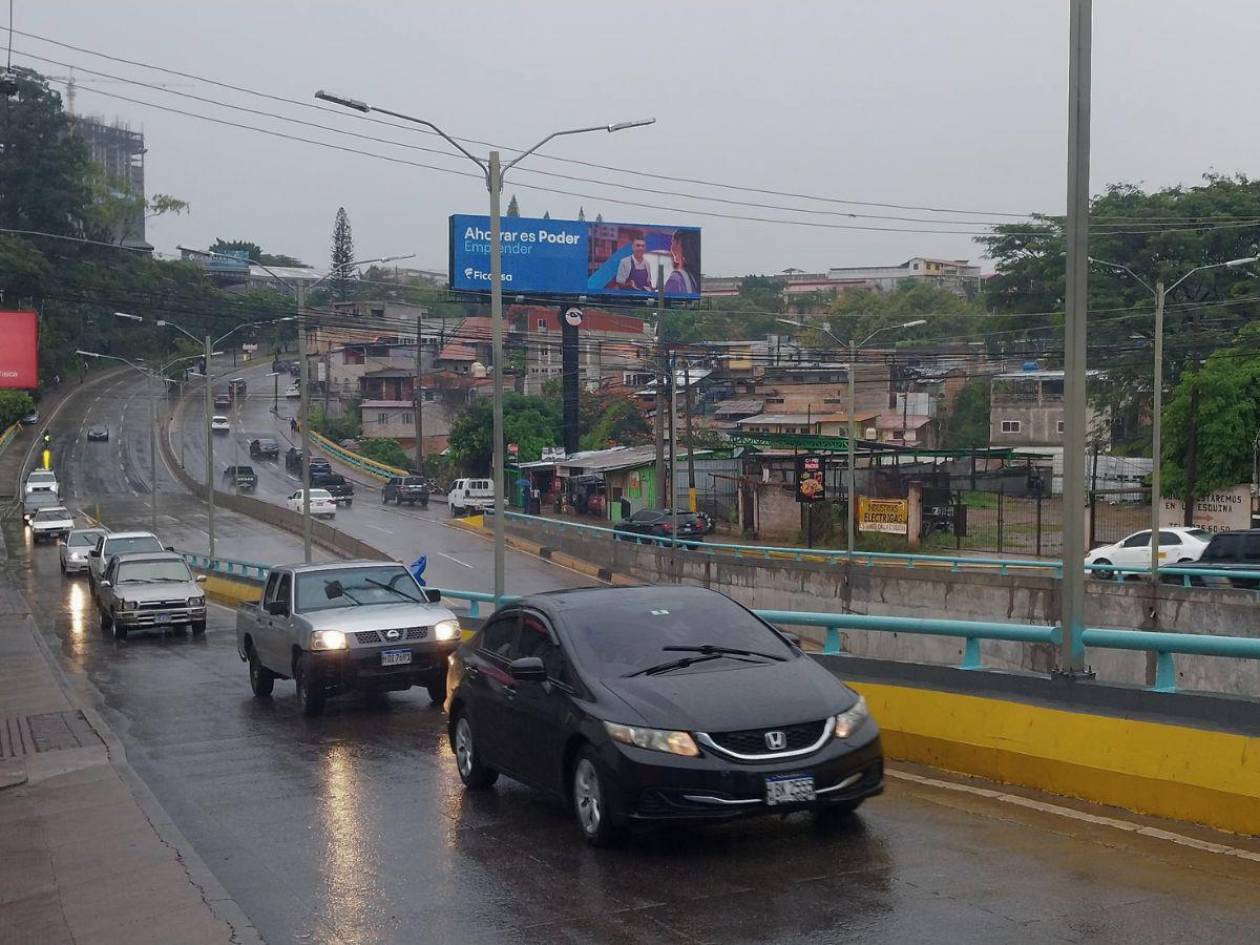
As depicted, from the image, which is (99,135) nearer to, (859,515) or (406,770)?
(859,515)

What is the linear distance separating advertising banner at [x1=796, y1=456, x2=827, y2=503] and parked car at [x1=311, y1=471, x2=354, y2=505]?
2967 centimetres

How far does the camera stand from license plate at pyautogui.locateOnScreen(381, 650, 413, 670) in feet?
51.5

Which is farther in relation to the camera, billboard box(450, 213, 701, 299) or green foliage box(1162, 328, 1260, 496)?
billboard box(450, 213, 701, 299)

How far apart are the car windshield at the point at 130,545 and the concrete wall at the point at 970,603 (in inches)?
641

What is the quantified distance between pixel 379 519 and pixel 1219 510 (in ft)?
130

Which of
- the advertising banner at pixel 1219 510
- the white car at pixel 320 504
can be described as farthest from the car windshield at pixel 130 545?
the advertising banner at pixel 1219 510

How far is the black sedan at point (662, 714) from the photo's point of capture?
7984 millimetres

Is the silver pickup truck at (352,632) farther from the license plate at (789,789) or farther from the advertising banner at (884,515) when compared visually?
the advertising banner at (884,515)

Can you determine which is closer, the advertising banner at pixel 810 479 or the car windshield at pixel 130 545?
the car windshield at pixel 130 545

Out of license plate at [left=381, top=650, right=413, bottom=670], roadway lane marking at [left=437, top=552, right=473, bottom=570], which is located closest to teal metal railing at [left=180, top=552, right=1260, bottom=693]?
license plate at [left=381, top=650, right=413, bottom=670]

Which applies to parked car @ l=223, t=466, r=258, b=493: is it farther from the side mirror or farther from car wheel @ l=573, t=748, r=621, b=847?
car wheel @ l=573, t=748, r=621, b=847

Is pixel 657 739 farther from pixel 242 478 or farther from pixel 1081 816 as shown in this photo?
pixel 242 478

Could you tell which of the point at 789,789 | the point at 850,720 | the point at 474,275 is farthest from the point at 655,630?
the point at 474,275

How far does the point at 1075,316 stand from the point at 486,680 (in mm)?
5069
